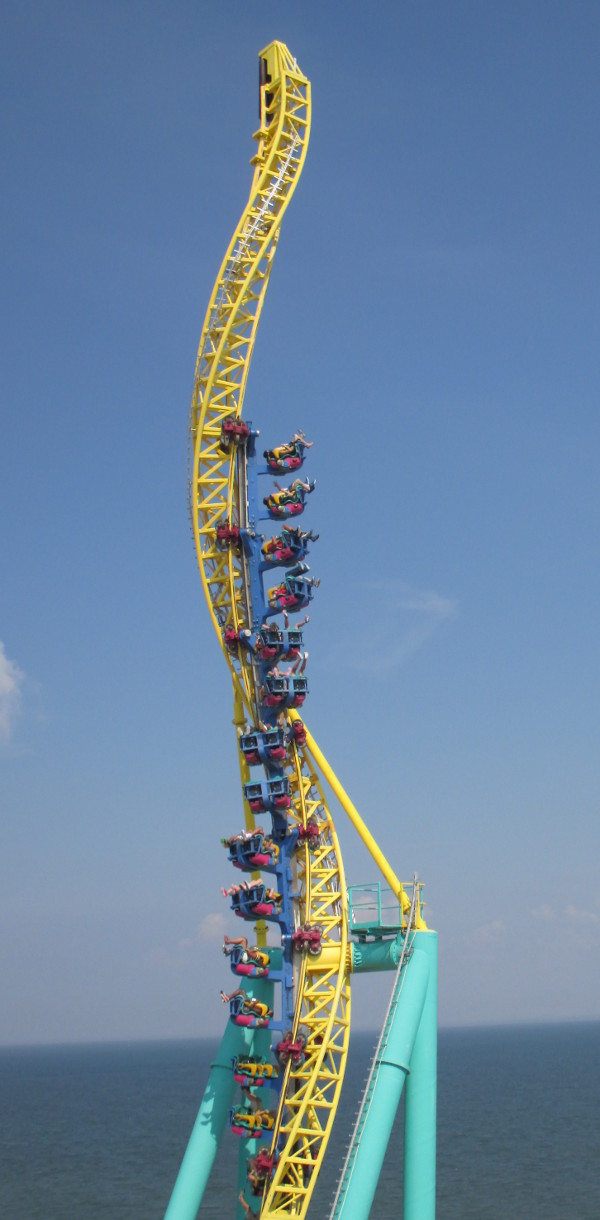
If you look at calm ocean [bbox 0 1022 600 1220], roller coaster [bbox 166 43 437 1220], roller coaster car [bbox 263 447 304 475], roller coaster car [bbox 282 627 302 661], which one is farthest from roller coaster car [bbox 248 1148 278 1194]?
calm ocean [bbox 0 1022 600 1220]

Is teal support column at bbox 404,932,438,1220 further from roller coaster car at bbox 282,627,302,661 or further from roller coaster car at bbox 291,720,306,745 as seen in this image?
roller coaster car at bbox 282,627,302,661

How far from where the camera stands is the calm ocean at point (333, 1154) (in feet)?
157

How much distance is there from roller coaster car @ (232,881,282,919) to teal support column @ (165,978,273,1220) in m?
2.28

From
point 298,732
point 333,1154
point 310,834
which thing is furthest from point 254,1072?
point 333,1154

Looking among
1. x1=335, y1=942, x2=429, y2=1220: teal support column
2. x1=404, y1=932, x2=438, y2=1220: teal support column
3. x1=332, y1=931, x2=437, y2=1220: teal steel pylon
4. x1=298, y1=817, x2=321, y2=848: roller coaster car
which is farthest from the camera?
x1=298, y1=817, x2=321, y2=848: roller coaster car

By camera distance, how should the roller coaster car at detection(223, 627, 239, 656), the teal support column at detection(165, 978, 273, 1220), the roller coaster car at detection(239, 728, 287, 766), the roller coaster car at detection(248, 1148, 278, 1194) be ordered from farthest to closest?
1. the roller coaster car at detection(223, 627, 239, 656)
2. the roller coaster car at detection(239, 728, 287, 766)
3. the teal support column at detection(165, 978, 273, 1220)
4. the roller coaster car at detection(248, 1148, 278, 1194)

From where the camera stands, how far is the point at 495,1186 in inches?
2013

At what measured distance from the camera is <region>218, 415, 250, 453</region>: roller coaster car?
30.5 m

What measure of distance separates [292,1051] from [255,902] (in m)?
3.31

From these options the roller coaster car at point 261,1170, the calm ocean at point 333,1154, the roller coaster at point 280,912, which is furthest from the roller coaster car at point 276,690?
the calm ocean at point 333,1154

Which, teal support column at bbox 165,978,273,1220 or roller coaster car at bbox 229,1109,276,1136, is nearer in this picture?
roller coaster car at bbox 229,1109,276,1136

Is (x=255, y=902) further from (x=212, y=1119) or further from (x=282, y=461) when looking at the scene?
(x=282, y=461)

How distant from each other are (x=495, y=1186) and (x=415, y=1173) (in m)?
26.0

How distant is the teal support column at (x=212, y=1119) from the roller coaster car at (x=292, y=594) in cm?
895
